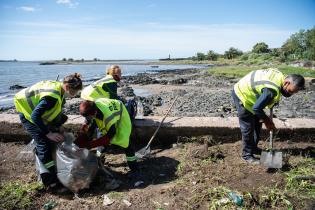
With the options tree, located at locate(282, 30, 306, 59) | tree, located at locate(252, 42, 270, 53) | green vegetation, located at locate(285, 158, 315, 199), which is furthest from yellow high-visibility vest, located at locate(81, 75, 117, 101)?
tree, located at locate(252, 42, 270, 53)

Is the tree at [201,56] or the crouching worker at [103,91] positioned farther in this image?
the tree at [201,56]

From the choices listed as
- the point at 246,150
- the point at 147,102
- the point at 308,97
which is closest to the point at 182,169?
the point at 246,150

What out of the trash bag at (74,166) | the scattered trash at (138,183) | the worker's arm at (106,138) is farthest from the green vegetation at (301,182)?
the trash bag at (74,166)

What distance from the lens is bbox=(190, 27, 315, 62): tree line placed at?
4491 centimetres

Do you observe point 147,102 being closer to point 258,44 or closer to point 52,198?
point 52,198

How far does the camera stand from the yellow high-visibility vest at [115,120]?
3.81 m

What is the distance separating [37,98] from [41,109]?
11.1 inches

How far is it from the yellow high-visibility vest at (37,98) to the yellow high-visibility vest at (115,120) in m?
0.51

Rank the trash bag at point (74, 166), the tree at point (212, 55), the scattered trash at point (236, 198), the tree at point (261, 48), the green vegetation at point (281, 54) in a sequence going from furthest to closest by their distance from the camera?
the tree at point (212, 55) → the tree at point (261, 48) → the green vegetation at point (281, 54) → the trash bag at point (74, 166) → the scattered trash at point (236, 198)

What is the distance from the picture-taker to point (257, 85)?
4004mm

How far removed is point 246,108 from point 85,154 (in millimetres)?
2359

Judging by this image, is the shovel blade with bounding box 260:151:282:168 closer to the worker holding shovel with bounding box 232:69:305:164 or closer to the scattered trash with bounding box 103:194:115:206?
the worker holding shovel with bounding box 232:69:305:164

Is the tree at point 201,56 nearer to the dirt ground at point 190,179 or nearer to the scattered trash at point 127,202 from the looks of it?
the dirt ground at point 190,179

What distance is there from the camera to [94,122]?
4113 millimetres
